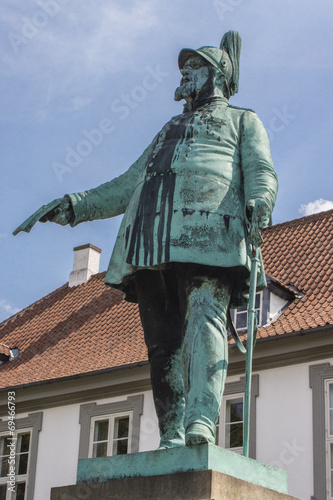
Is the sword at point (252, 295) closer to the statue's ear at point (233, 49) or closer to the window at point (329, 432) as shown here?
the statue's ear at point (233, 49)

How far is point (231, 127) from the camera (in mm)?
5055

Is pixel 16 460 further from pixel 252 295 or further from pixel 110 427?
pixel 252 295

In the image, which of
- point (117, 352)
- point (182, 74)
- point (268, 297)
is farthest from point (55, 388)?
point (182, 74)

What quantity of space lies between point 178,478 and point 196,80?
222 cm

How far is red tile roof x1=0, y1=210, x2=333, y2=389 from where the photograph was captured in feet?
54.2

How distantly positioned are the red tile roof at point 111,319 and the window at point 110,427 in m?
0.72

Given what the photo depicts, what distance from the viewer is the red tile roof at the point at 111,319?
1653 cm

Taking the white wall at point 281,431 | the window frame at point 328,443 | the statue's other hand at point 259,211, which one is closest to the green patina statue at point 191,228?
the statue's other hand at point 259,211

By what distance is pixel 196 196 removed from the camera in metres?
4.77

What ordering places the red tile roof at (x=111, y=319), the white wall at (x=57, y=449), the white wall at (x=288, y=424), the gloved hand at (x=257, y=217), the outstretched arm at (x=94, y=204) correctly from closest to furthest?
the gloved hand at (x=257, y=217)
the outstretched arm at (x=94, y=204)
the white wall at (x=288, y=424)
the red tile roof at (x=111, y=319)
the white wall at (x=57, y=449)

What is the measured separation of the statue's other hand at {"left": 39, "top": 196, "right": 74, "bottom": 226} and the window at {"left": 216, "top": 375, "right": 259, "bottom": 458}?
10.6 meters

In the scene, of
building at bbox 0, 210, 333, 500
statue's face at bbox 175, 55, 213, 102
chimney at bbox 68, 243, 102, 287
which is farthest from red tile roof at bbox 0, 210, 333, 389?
statue's face at bbox 175, 55, 213, 102

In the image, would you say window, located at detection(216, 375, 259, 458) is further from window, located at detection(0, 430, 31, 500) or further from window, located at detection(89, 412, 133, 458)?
window, located at detection(0, 430, 31, 500)

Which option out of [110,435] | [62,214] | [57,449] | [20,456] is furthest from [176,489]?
[20,456]
